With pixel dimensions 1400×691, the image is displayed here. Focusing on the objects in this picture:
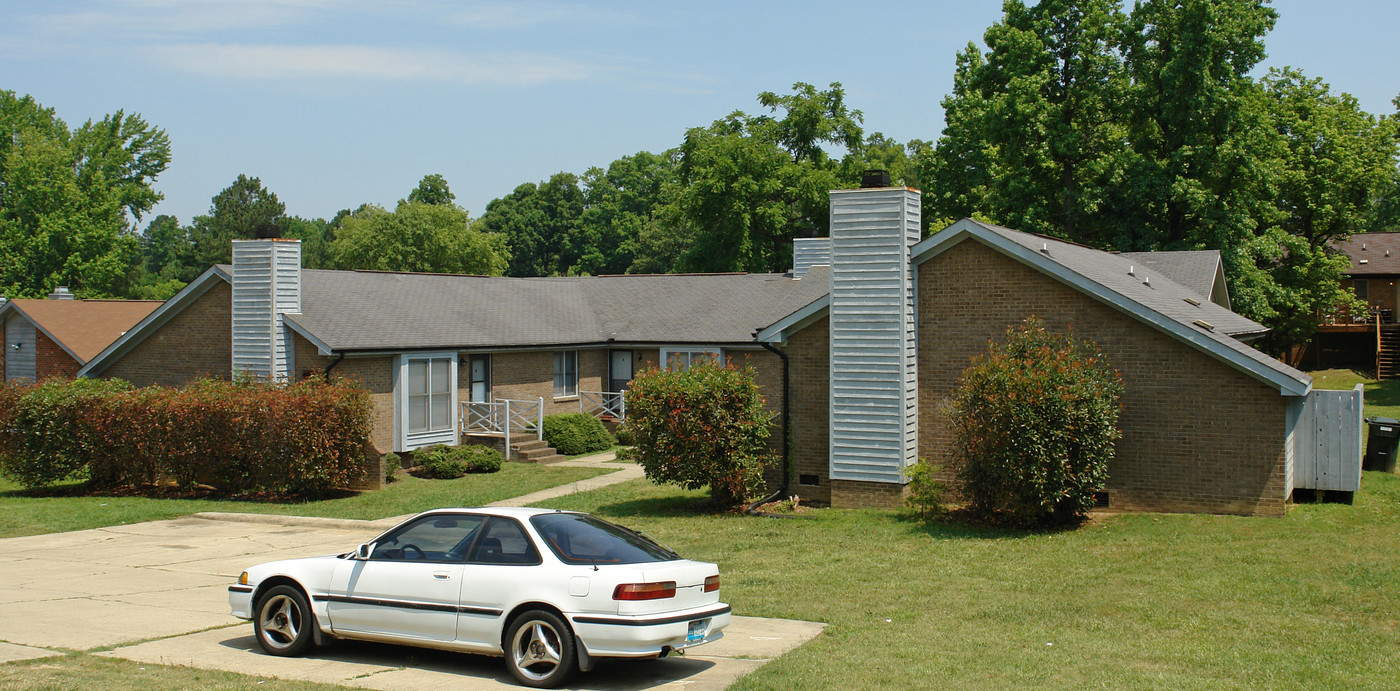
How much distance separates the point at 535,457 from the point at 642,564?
65.3 ft

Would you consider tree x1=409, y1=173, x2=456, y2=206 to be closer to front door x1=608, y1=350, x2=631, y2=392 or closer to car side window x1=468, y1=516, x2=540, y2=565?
front door x1=608, y1=350, x2=631, y2=392

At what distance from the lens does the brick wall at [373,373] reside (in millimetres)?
25766

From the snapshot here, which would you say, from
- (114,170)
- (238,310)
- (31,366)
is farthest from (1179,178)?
(114,170)

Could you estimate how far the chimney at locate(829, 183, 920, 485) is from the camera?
18344 mm

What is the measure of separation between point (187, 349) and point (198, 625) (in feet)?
61.6

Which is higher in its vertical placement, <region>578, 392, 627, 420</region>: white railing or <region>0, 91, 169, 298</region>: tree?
<region>0, 91, 169, 298</region>: tree

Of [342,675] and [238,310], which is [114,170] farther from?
[342,675]

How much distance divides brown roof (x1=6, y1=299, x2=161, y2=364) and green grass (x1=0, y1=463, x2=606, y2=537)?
12.9m

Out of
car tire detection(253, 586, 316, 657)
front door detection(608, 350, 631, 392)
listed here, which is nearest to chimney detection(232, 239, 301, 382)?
front door detection(608, 350, 631, 392)

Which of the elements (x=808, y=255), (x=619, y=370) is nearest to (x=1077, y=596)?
(x=619, y=370)

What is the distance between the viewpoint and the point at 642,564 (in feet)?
30.0

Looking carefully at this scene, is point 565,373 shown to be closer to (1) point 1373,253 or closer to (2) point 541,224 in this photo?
(1) point 1373,253

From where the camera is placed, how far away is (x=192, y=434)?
76.9 feet

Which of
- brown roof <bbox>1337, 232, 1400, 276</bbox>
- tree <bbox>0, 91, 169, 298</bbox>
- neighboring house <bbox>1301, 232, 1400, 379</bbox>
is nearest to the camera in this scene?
neighboring house <bbox>1301, 232, 1400, 379</bbox>
